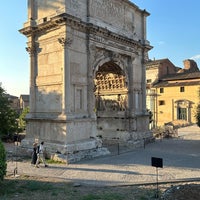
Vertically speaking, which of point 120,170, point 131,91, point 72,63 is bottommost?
point 120,170

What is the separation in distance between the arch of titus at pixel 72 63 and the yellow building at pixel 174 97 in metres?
22.3

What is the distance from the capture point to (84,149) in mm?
14273

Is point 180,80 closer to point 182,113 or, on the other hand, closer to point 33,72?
point 182,113

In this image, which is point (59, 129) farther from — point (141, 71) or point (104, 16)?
point (141, 71)

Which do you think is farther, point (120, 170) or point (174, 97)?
point (174, 97)

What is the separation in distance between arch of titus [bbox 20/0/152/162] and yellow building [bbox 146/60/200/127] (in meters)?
22.3

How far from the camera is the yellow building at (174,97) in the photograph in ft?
127

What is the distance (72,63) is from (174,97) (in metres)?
29.1

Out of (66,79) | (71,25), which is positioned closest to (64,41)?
(71,25)

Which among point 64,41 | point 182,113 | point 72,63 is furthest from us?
point 182,113

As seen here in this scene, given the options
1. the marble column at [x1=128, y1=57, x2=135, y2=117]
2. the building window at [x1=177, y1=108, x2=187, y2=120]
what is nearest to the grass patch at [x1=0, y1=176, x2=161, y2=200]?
the marble column at [x1=128, y1=57, x2=135, y2=117]

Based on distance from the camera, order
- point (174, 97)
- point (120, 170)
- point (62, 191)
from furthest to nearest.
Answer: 1. point (174, 97)
2. point (120, 170)
3. point (62, 191)

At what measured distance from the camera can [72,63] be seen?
14.3 m

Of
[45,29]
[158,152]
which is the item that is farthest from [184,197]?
[45,29]
